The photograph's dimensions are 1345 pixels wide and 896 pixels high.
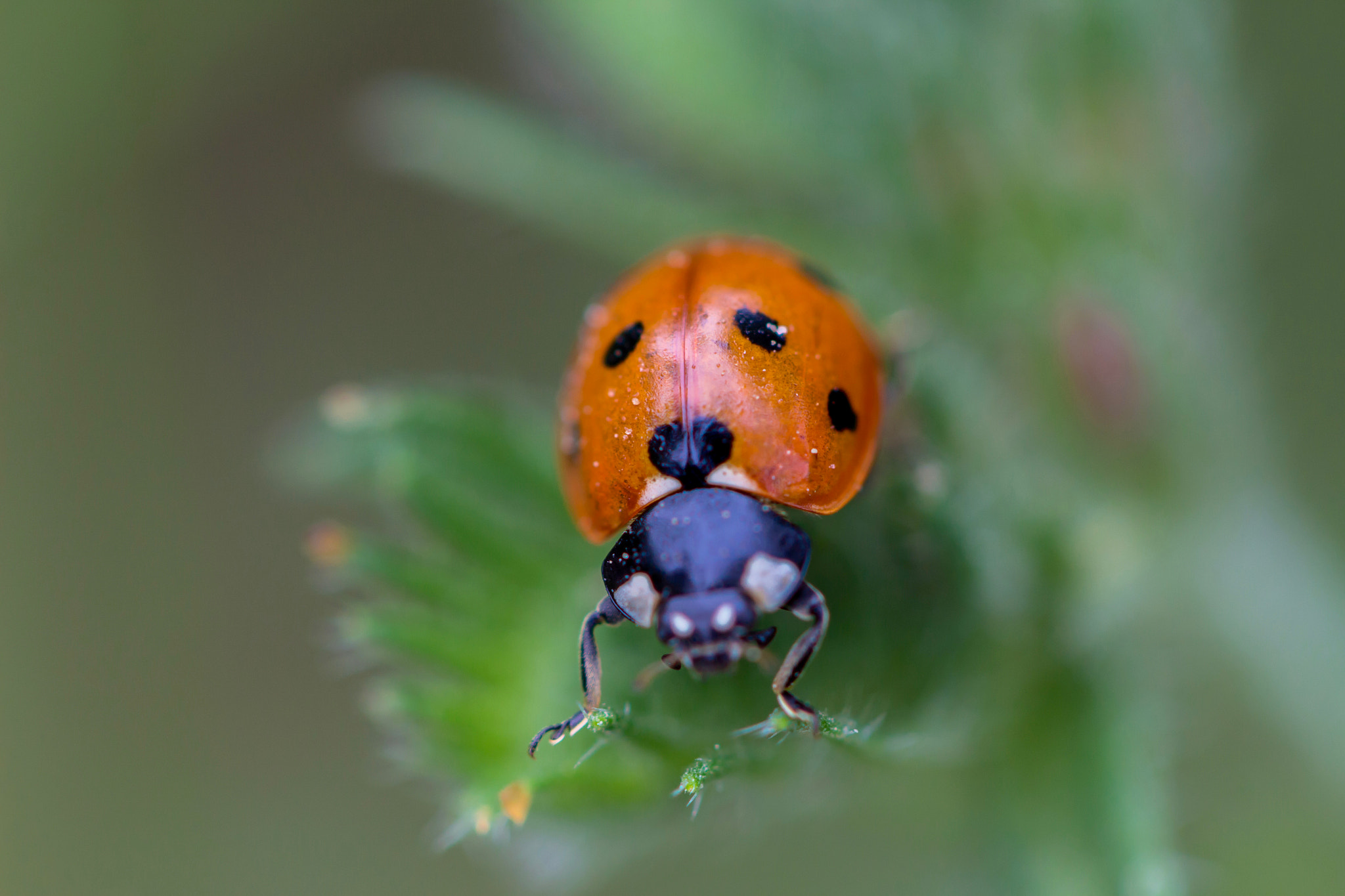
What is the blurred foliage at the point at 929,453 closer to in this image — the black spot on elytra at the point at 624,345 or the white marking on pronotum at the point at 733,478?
the white marking on pronotum at the point at 733,478

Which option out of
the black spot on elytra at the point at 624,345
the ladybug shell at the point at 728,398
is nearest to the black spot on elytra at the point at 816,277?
the ladybug shell at the point at 728,398

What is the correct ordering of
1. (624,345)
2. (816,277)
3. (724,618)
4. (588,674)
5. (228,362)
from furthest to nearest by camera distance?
(228,362), (816,277), (624,345), (588,674), (724,618)

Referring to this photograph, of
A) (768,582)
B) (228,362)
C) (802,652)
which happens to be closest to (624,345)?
(768,582)

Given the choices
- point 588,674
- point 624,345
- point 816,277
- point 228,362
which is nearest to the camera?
point 588,674

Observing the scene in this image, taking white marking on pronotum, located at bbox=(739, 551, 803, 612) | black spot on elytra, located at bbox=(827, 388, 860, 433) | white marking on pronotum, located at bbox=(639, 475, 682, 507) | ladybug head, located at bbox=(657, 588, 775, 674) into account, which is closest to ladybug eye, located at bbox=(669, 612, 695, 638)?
ladybug head, located at bbox=(657, 588, 775, 674)

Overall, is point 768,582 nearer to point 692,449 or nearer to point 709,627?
point 709,627

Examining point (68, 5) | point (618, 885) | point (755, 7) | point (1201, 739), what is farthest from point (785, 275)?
point (68, 5)

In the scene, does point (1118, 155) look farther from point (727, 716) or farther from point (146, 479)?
point (146, 479)
